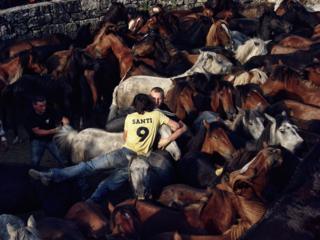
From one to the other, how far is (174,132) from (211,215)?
228cm

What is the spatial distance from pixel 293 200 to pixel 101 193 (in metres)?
2.94

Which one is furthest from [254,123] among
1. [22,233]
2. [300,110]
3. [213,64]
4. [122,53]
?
[22,233]

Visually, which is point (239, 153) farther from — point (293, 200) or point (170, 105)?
point (170, 105)

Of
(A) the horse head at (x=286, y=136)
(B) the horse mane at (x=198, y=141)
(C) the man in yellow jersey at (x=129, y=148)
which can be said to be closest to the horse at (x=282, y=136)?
(A) the horse head at (x=286, y=136)

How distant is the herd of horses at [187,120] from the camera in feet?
21.2

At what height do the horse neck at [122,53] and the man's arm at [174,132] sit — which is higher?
the man's arm at [174,132]

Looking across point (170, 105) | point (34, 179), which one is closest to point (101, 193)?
point (34, 179)

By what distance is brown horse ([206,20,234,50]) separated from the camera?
13.9 meters

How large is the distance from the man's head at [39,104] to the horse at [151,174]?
1817mm

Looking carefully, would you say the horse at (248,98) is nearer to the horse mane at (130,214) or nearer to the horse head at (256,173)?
the horse head at (256,173)

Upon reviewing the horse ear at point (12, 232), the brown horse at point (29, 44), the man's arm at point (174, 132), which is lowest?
the brown horse at point (29, 44)

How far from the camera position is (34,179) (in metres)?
8.29

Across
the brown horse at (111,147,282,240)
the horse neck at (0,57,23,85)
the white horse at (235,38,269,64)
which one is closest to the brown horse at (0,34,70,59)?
the horse neck at (0,57,23,85)

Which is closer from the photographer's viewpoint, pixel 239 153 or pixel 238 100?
pixel 239 153
